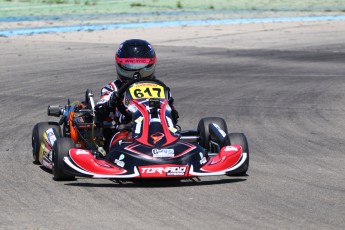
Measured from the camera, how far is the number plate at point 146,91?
29.4ft

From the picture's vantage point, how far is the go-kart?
815 centimetres

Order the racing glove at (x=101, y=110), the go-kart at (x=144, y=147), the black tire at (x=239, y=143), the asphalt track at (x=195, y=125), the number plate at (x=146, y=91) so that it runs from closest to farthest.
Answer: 1. the asphalt track at (x=195, y=125)
2. the go-kart at (x=144, y=147)
3. the black tire at (x=239, y=143)
4. the number plate at (x=146, y=91)
5. the racing glove at (x=101, y=110)

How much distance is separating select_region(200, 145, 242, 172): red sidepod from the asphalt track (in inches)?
6.0

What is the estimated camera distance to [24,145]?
34.3 ft

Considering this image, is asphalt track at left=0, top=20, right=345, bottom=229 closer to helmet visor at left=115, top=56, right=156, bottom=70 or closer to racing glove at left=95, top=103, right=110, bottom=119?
racing glove at left=95, top=103, right=110, bottom=119

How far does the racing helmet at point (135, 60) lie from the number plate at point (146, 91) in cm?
47

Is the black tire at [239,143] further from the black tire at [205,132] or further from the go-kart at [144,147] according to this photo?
the black tire at [205,132]

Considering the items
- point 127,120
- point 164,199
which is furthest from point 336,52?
point 164,199

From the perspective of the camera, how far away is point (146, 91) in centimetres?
900

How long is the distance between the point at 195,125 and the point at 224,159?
3637 millimetres

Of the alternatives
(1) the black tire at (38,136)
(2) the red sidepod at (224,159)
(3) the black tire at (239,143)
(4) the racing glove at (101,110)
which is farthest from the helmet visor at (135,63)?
(2) the red sidepod at (224,159)

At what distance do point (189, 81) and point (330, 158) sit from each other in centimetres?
702

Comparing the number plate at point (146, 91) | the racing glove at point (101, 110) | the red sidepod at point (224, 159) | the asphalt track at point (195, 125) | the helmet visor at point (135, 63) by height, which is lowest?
the asphalt track at point (195, 125)

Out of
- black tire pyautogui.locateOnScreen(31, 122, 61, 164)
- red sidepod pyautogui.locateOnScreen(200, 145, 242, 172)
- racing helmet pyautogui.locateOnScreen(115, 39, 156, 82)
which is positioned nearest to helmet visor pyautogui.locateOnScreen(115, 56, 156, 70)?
racing helmet pyautogui.locateOnScreen(115, 39, 156, 82)
